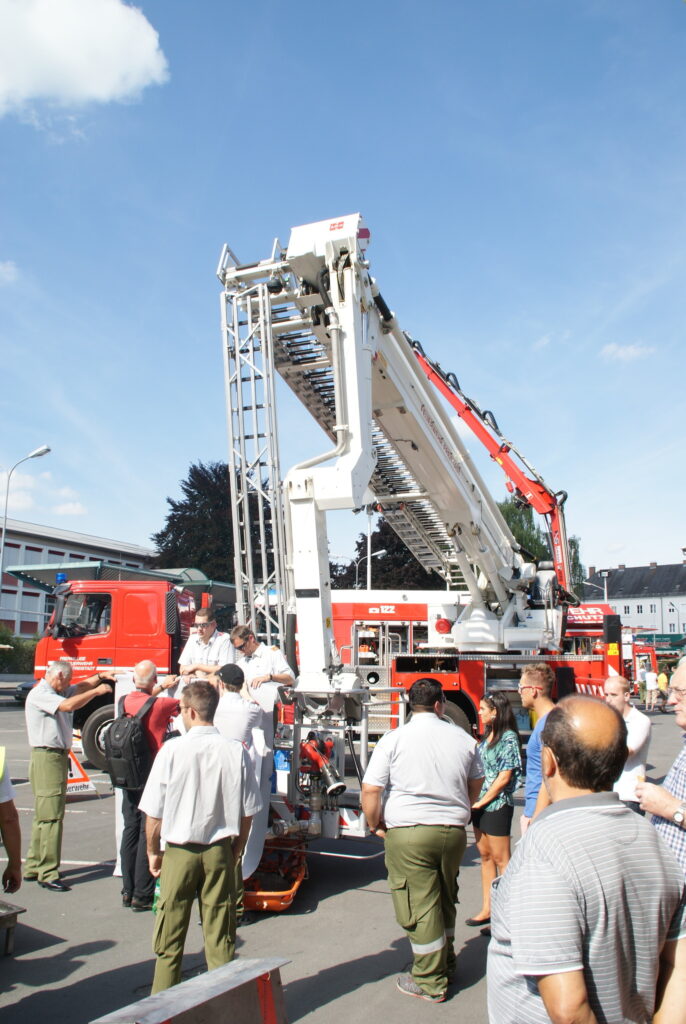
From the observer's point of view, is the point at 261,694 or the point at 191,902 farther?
the point at 261,694

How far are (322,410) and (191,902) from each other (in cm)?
652

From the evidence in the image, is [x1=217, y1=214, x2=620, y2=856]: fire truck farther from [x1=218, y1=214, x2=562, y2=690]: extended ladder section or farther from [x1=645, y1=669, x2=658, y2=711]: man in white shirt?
[x1=645, y1=669, x2=658, y2=711]: man in white shirt

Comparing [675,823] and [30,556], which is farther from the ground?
[30,556]

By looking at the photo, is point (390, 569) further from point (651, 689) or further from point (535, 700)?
point (535, 700)

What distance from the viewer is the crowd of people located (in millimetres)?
1746

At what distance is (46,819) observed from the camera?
5.91 meters

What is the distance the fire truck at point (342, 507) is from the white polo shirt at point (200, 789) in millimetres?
2025

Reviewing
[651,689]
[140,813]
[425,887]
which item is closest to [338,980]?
[425,887]

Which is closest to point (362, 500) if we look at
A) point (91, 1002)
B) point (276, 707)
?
point (276, 707)

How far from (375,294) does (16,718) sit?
52.7 ft

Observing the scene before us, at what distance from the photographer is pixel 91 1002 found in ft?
12.9

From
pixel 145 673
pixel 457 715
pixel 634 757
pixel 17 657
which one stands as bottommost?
pixel 457 715

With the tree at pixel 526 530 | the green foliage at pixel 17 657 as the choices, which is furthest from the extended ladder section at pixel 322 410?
the tree at pixel 526 530

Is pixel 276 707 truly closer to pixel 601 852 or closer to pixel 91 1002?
pixel 91 1002
